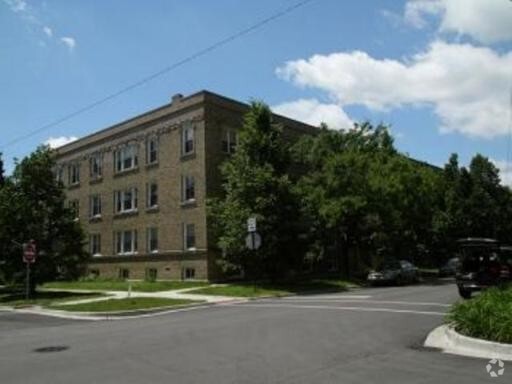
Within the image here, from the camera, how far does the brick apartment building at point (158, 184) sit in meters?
38.7

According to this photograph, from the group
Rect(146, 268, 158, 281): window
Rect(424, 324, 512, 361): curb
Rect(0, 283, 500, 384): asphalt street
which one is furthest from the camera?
Rect(146, 268, 158, 281): window

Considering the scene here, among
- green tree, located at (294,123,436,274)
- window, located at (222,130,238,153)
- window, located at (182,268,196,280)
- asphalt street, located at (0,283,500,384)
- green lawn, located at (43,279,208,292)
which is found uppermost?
window, located at (222,130,238,153)

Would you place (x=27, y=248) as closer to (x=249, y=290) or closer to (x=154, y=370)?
(x=249, y=290)

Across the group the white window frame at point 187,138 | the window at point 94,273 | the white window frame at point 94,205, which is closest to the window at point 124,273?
the window at point 94,273

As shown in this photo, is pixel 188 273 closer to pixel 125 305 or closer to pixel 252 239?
pixel 252 239

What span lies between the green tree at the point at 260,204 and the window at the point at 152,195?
7.29m

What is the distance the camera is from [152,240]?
42.4 meters

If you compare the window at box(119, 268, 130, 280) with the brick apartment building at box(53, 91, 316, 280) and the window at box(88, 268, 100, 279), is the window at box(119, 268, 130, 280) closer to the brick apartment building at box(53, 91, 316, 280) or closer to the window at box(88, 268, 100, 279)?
the brick apartment building at box(53, 91, 316, 280)

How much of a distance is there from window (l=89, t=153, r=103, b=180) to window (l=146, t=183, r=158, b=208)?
6.30m

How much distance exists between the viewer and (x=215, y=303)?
26906 millimetres

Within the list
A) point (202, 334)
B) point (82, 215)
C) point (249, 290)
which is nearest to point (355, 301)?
point (249, 290)

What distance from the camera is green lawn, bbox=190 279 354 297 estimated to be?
3042 centimetres

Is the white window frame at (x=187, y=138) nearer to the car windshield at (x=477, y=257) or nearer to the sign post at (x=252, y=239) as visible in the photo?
the sign post at (x=252, y=239)

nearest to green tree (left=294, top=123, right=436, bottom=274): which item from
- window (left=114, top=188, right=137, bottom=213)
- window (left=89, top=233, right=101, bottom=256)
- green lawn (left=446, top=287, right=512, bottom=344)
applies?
window (left=114, top=188, right=137, bottom=213)
